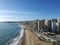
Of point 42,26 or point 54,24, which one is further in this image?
point 42,26

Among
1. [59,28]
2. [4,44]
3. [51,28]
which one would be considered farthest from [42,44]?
[51,28]

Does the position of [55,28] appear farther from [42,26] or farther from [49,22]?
[42,26]

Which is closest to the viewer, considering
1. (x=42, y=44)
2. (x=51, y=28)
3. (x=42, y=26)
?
(x=42, y=44)

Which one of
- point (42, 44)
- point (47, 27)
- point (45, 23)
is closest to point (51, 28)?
point (47, 27)

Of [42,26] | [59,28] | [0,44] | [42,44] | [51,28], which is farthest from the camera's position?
[42,26]

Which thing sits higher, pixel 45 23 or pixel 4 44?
pixel 45 23

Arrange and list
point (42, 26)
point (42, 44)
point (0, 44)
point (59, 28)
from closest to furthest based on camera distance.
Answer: point (42, 44) < point (0, 44) < point (59, 28) < point (42, 26)

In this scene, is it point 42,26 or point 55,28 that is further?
point 42,26

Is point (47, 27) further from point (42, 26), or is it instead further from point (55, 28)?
point (55, 28)

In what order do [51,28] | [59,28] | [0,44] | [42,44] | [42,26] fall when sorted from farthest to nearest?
[42,26] < [51,28] < [59,28] < [0,44] < [42,44]
